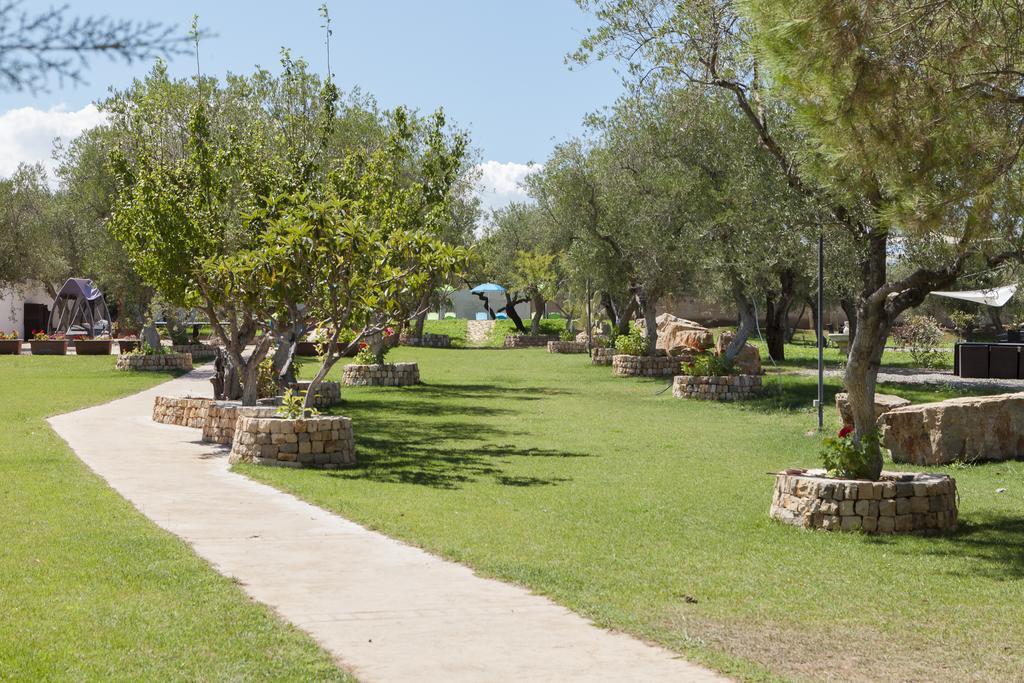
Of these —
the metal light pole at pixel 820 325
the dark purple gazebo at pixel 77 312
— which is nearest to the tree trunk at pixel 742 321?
the metal light pole at pixel 820 325

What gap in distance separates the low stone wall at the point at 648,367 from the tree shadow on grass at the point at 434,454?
13446 mm

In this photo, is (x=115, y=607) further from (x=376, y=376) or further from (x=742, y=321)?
(x=742, y=321)

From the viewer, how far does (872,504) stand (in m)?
9.79

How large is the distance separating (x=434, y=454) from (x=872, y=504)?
7.22 m

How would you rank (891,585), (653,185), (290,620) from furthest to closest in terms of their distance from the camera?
1. (653,185)
2. (891,585)
3. (290,620)

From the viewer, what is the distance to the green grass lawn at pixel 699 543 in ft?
20.5

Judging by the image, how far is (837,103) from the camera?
8.83m

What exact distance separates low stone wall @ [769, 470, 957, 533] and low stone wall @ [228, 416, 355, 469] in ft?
20.2

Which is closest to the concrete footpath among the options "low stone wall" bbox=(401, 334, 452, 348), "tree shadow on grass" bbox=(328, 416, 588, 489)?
"tree shadow on grass" bbox=(328, 416, 588, 489)

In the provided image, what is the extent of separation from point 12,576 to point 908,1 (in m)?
7.52

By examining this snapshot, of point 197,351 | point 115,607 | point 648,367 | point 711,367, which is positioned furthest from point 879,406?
point 197,351

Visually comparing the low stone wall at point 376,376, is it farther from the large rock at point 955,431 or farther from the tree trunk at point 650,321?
the large rock at point 955,431

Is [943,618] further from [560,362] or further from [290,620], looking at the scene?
[560,362]

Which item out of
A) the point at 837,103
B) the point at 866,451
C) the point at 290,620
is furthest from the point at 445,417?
the point at 290,620
